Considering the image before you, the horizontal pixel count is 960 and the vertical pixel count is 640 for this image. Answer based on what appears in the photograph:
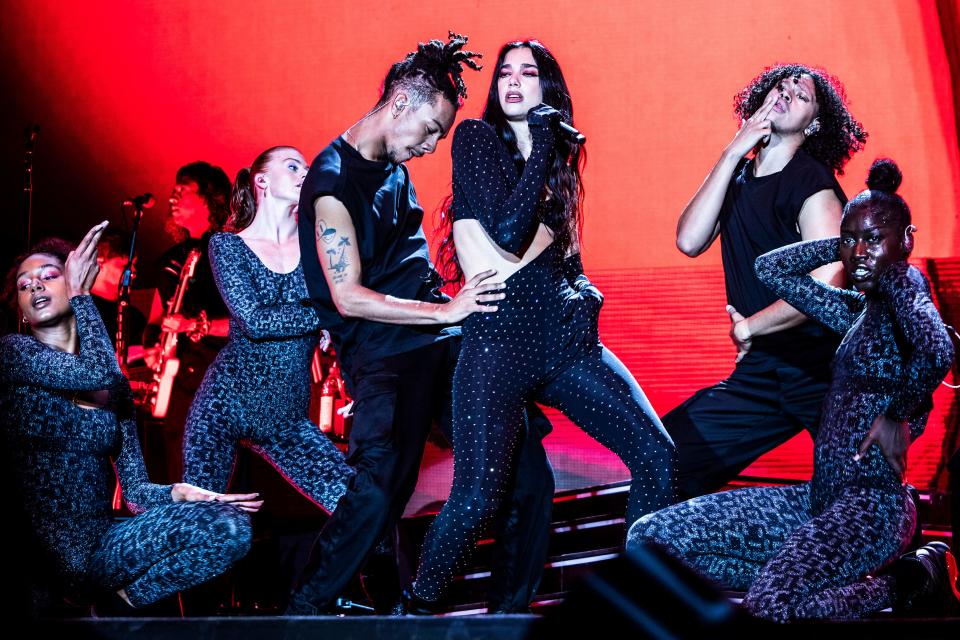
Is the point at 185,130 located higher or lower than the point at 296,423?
higher

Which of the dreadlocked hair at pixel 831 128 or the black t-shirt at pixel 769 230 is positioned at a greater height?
the dreadlocked hair at pixel 831 128

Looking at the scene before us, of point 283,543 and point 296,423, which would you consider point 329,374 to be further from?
point 296,423

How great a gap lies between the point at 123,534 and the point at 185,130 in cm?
431

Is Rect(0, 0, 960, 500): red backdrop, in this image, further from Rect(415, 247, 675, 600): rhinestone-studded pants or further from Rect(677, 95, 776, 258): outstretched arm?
Rect(415, 247, 675, 600): rhinestone-studded pants

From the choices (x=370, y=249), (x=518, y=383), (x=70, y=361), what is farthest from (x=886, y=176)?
(x=70, y=361)

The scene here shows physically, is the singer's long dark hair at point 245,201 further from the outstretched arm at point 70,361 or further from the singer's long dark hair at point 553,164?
the singer's long dark hair at point 553,164

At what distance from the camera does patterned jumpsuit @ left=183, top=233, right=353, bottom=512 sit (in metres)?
3.50

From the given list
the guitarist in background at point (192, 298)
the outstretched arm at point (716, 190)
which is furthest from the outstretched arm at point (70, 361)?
the guitarist in background at point (192, 298)

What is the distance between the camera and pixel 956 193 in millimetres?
6066

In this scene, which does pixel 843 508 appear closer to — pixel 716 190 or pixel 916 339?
pixel 916 339

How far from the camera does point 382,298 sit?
3227 mm

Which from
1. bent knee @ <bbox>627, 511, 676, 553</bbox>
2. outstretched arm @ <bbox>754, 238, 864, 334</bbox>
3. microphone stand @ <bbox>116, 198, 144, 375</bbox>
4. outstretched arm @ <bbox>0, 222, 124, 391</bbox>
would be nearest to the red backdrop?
microphone stand @ <bbox>116, 198, 144, 375</bbox>

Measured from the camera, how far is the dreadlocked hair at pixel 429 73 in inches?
135

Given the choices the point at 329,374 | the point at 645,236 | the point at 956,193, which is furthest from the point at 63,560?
the point at 956,193
